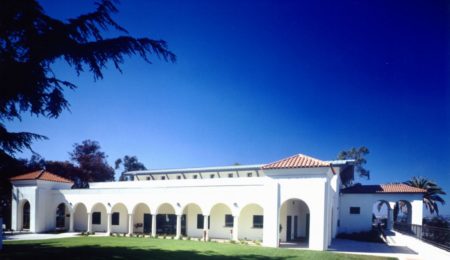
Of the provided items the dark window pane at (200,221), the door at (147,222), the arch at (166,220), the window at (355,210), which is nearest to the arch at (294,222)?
the window at (355,210)

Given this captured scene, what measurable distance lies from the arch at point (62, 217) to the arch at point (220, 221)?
1843 cm

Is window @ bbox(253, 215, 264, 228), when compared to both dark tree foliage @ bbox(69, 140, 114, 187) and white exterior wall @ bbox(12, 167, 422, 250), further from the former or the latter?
dark tree foliage @ bbox(69, 140, 114, 187)

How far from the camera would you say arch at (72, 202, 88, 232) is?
113 feet

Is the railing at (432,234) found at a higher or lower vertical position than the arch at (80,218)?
higher

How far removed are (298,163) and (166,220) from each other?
15.7 meters

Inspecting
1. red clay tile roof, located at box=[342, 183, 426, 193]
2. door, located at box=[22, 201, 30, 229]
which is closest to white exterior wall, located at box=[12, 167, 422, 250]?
red clay tile roof, located at box=[342, 183, 426, 193]

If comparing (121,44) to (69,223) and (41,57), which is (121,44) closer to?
(41,57)

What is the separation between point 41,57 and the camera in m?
12.5

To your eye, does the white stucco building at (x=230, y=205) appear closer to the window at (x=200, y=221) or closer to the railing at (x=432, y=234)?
the window at (x=200, y=221)

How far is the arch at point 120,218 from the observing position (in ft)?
105

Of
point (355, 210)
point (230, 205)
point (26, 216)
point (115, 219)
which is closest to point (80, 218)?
point (115, 219)

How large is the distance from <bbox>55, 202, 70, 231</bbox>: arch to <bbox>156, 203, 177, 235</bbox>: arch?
40.3 ft

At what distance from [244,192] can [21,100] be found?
1617 cm

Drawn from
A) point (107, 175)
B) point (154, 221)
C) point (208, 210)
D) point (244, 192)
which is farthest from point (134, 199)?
point (107, 175)
